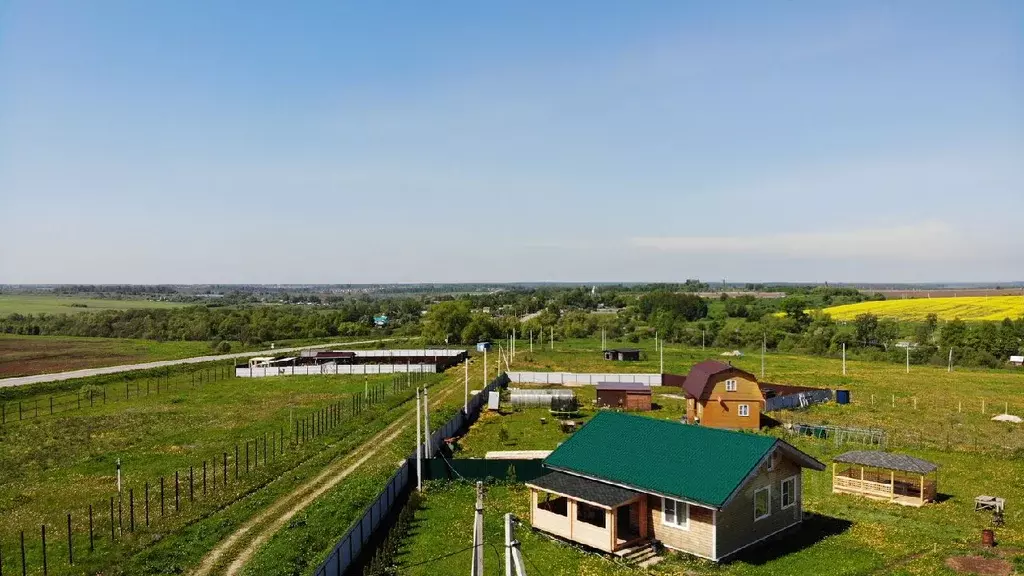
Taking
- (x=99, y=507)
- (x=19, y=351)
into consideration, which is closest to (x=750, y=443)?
(x=99, y=507)

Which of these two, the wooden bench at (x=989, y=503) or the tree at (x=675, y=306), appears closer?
the wooden bench at (x=989, y=503)

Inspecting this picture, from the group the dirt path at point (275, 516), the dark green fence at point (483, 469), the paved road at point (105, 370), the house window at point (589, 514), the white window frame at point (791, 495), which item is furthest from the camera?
the paved road at point (105, 370)

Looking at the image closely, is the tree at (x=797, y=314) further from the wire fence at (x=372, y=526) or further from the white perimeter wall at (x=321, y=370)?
the wire fence at (x=372, y=526)

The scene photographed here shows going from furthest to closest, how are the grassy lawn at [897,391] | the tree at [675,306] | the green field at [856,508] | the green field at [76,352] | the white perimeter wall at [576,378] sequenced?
the tree at [675,306] → the green field at [76,352] → the white perimeter wall at [576,378] → the grassy lawn at [897,391] → the green field at [856,508]

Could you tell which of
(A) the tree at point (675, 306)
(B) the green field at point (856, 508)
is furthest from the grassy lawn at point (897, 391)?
(A) the tree at point (675, 306)

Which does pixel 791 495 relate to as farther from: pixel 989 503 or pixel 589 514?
pixel 989 503
